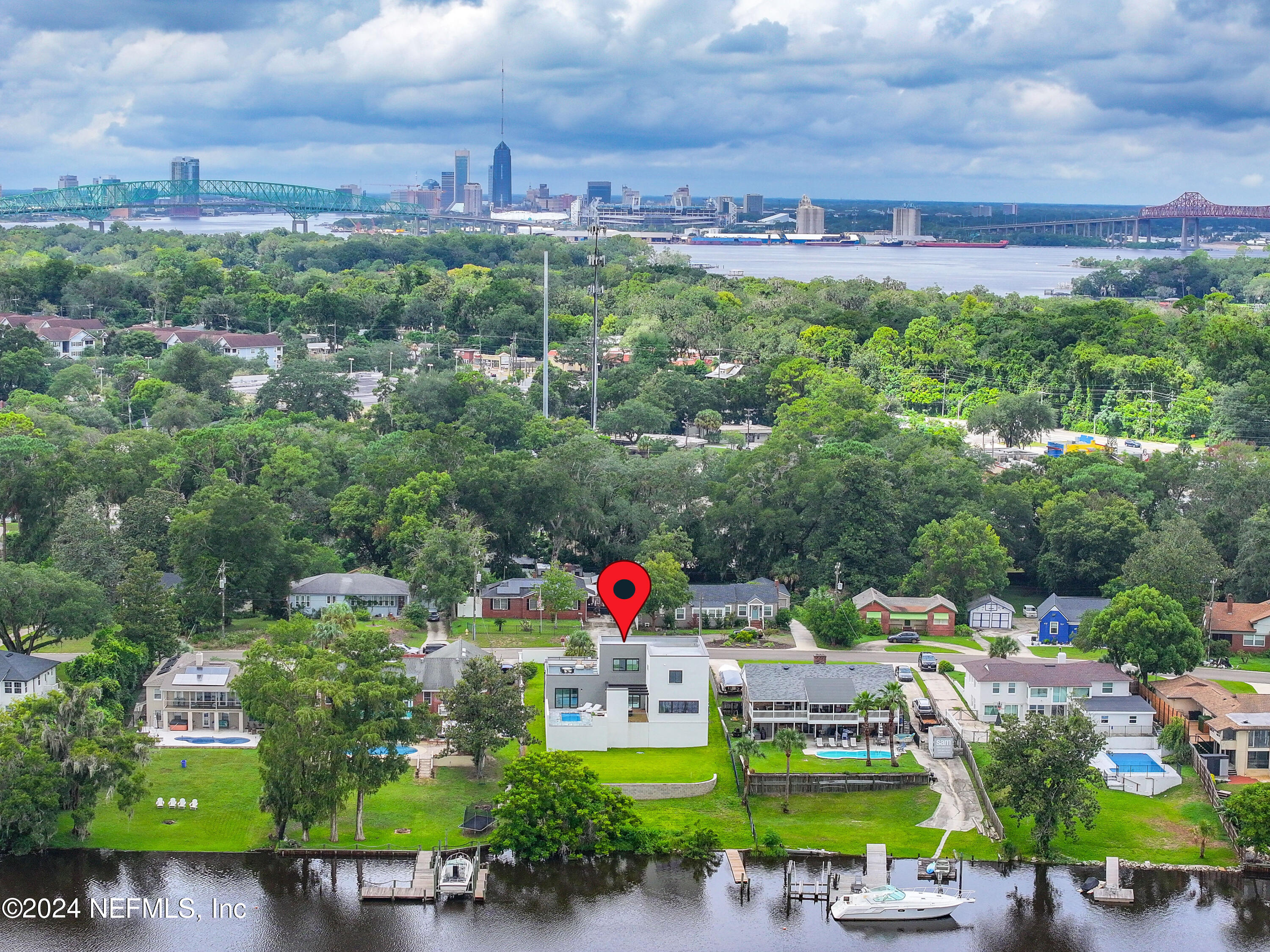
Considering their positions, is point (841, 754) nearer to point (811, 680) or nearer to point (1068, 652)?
point (811, 680)

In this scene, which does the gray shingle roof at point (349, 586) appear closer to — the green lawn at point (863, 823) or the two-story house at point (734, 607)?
the two-story house at point (734, 607)

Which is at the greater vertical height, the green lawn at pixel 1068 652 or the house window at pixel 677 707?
the house window at pixel 677 707

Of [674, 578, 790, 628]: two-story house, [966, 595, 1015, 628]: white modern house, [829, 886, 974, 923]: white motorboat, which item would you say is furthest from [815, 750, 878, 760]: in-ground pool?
[966, 595, 1015, 628]: white modern house

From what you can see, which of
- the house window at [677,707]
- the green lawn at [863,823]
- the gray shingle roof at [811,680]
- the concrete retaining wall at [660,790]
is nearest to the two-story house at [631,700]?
the house window at [677,707]

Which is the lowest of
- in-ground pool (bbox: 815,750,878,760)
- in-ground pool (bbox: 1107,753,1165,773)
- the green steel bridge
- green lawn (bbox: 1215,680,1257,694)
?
in-ground pool (bbox: 1107,753,1165,773)

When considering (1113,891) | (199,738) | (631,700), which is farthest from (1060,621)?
(199,738)

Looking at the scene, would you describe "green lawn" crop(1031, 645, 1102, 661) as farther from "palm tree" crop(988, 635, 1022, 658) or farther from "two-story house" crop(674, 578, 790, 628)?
Answer: "two-story house" crop(674, 578, 790, 628)
